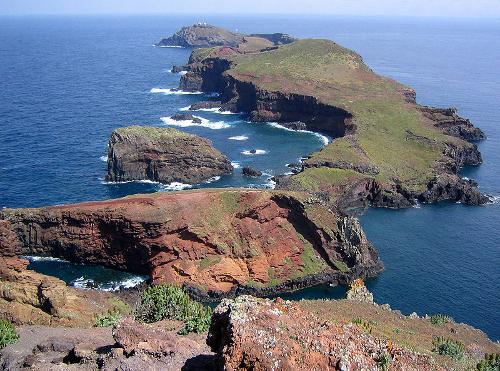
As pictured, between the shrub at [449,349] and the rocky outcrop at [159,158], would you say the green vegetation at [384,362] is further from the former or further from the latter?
the rocky outcrop at [159,158]

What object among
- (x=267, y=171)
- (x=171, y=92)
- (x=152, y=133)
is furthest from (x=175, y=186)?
(x=171, y=92)

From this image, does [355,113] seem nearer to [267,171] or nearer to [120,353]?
[267,171]

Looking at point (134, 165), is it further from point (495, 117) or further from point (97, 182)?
point (495, 117)

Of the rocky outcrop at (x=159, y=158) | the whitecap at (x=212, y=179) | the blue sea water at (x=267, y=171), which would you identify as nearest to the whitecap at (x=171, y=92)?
the blue sea water at (x=267, y=171)

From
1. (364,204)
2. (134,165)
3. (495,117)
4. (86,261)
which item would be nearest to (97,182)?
(134,165)

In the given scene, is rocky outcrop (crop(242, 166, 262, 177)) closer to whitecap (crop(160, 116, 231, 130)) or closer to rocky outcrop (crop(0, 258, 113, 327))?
whitecap (crop(160, 116, 231, 130))

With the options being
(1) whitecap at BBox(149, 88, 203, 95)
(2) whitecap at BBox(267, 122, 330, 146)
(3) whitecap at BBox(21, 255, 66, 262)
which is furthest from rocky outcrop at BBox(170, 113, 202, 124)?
(3) whitecap at BBox(21, 255, 66, 262)
